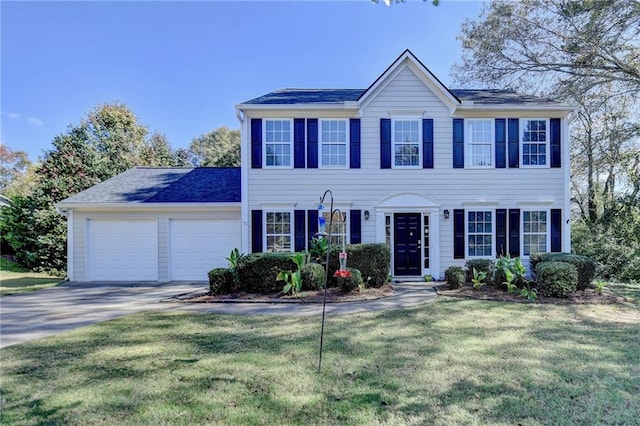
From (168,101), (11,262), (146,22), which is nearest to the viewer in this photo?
(146,22)

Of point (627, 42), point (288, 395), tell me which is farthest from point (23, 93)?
point (627, 42)

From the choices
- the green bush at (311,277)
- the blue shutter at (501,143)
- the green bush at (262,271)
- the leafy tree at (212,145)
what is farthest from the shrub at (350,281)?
the leafy tree at (212,145)

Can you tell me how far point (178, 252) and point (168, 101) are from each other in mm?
18687

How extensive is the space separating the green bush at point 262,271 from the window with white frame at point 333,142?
3.80 m

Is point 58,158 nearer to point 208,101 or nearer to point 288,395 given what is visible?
point 208,101

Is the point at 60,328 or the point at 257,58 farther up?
the point at 257,58

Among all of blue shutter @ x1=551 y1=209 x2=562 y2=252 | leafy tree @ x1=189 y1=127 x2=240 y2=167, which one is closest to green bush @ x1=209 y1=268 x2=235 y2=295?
blue shutter @ x1=551 y1=209 x2=562 y2=252

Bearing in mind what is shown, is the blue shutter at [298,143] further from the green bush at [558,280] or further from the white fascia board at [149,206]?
the green bush at [558,280]

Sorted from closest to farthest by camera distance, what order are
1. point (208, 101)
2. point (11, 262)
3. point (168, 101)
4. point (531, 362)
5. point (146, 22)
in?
point (531, 362) < point (146, 22) < point (11, 262) < point (208, 101) < point (168, 101)

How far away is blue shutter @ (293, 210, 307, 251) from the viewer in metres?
10.9

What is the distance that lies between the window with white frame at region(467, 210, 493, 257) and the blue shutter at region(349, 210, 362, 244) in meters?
3.64

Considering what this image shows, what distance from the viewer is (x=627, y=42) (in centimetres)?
1270

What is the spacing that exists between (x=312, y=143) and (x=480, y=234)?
638 centimetres

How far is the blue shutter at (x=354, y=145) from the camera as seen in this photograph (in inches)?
431
